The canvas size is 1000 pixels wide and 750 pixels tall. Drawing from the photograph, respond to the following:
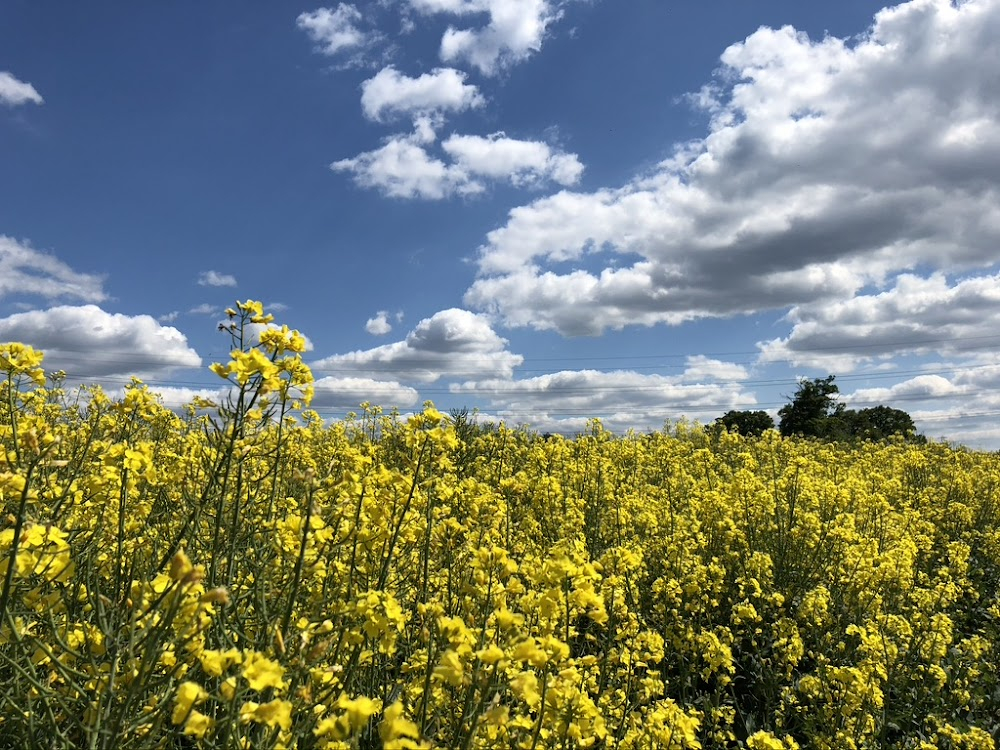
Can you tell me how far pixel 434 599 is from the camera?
2.97m

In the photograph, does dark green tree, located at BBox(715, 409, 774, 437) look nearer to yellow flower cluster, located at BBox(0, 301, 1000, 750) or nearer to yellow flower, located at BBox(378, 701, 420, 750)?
yellow flower cluster, located at BBox(0, 301, 1000, 750)

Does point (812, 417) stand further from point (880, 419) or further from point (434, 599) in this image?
point (434, 599)

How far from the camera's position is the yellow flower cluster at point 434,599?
192 centimetres

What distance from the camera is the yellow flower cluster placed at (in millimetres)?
1923

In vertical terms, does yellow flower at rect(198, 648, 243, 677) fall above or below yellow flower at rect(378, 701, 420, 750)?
above

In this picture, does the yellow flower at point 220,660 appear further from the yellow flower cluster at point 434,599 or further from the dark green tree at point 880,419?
the dark green tree at point 880,419

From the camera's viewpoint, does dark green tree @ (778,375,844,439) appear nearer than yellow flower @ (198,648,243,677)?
No

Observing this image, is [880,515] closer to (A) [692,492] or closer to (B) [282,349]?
(A) [692,492]

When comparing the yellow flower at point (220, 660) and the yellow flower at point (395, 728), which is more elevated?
the yellow flower at point (220, 660)

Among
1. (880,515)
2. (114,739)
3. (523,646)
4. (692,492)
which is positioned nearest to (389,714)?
(523,646)

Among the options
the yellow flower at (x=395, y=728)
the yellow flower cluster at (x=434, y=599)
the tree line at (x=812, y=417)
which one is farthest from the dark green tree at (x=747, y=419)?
the yellow flower at (x=395, y=728)

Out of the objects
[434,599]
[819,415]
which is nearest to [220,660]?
[434,599]

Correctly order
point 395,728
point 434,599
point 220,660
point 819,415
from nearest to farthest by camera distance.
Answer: point 395,728 < point 220,660 < point 434,599 < point 819,415

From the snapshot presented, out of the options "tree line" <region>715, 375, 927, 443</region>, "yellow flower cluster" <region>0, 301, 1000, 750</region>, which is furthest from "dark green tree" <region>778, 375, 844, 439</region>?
"yellow flower cluster" <region>0, 301, 1000, 750</region>
